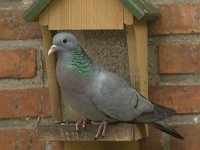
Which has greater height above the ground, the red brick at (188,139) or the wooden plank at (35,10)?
the wooden plank at (35,10)

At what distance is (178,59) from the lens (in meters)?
1.47

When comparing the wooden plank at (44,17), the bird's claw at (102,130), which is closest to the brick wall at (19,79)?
the wooden plank at (44,17)

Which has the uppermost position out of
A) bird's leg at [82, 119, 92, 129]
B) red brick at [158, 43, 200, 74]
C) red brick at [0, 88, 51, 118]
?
red brick at [158, 43, 200, 74]

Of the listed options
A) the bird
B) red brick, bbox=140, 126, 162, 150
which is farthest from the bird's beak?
red brick, bbox=140, 126, 162, 150

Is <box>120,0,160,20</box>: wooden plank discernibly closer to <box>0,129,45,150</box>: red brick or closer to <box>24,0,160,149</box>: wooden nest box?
<box>24,0,160,149</box>: wooden nest box

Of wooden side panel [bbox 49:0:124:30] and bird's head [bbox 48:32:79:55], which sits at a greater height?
wooden side panel [bbox 49:0:124:30]

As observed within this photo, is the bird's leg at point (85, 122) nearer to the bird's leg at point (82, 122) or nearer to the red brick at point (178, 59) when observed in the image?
the bird's leg at point (82, 122)

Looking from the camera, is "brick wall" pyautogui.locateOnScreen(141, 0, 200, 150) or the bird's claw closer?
Result: the bird's claw

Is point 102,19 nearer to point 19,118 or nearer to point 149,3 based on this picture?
point 149,3

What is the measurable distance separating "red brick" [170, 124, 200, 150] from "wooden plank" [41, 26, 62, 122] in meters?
0.27

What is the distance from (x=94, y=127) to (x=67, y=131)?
57 millimetres

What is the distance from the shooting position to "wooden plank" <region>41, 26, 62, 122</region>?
4.59 feet

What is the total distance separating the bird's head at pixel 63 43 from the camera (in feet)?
4.29

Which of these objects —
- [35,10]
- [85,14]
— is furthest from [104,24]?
[35,10]
